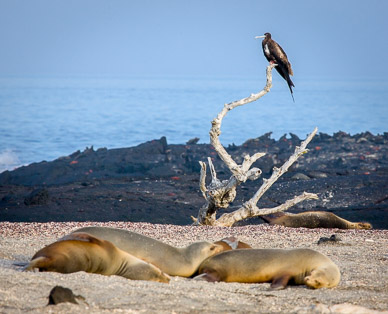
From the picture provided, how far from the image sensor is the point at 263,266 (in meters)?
6.12

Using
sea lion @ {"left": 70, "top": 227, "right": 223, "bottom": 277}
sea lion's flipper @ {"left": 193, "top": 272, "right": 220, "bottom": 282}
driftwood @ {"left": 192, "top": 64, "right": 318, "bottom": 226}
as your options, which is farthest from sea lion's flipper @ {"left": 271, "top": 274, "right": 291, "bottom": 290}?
driftwood @ {"left": 192, "top": 64, "right": 318, "bottom": 226}

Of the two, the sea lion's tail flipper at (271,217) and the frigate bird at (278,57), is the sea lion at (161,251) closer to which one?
the sea lion's tail flipper at (271,217)

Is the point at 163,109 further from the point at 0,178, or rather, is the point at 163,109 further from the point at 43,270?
the point at 43,270

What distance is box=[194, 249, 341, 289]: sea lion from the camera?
238 inches

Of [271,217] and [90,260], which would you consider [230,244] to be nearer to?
[90,260]

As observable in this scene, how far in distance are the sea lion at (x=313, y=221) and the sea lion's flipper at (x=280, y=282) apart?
20.0ft

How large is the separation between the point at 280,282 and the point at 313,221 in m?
6.37

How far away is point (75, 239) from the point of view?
569 centimetres

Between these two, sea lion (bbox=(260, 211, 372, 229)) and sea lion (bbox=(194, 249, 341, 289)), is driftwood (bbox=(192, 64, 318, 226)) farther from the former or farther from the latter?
sea lion (bbox=(194, 249, 341, 289))

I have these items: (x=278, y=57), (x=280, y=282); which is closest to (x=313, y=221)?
(x=278, y=57)

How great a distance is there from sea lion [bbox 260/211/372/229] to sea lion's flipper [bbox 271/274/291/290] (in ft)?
20.0

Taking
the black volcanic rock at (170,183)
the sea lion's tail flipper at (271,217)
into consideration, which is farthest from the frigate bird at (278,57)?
the black volcanic rock at (170,183)

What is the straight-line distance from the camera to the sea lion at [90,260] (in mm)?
5570

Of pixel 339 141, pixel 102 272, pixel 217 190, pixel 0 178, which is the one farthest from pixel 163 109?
pixel 102 272
